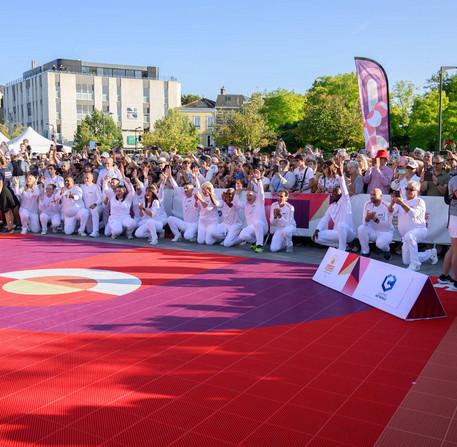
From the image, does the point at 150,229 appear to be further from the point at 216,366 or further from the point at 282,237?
the point at 216,366

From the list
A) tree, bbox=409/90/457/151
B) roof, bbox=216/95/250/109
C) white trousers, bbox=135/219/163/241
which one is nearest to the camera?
white trousers, bbox=135/219/163/241

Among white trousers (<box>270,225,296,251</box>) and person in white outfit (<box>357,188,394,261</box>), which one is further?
white trousers (<box>270,225,296,251</box>)

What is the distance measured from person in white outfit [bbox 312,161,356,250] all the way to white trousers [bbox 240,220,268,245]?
4.38ft

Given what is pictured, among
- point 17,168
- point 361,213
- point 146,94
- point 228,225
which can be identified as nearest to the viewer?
point 361,213

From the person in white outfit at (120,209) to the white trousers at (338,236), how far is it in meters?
5.53

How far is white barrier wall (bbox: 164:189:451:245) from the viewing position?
11523mm

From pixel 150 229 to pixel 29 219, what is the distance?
15.3 ft

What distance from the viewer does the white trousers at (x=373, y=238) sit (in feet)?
36.7

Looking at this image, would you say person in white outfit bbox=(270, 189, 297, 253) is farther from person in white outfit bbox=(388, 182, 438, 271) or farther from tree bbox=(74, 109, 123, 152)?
tree bbox=(74, 109, 123, 152)

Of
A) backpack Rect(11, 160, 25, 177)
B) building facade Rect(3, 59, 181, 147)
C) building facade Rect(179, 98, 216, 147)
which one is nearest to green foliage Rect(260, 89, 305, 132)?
building facade Rect(3, 59, 181, 147)

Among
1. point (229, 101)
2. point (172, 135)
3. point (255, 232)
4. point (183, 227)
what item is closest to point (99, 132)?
point (172, 135)

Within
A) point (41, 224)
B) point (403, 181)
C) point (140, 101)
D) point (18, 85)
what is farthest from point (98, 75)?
point (403, 181)

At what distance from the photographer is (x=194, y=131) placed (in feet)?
256

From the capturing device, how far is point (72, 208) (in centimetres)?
1571
